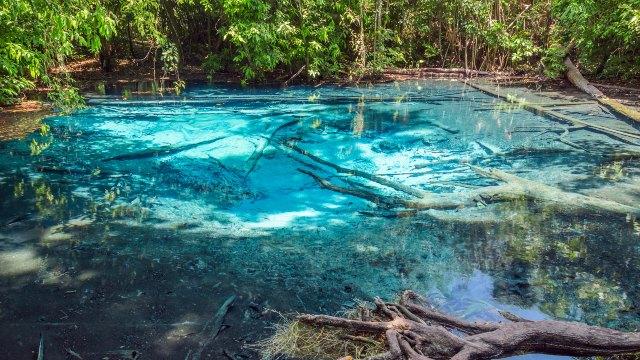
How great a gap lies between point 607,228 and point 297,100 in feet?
23.9

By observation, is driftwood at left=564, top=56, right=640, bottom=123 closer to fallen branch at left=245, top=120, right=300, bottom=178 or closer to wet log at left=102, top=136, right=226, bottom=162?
fallen branch at left=245, top=120, right=300, bottom=178

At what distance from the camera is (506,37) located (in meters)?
12.8

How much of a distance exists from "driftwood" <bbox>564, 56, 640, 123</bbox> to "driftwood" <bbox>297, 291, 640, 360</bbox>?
703 centimetres

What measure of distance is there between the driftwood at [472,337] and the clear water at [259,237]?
1.90 ft

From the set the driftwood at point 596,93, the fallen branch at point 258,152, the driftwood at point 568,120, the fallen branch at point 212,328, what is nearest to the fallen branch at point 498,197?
the fallen branch at point 258,152

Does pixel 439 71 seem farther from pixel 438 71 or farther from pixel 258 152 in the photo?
pixel 258 152

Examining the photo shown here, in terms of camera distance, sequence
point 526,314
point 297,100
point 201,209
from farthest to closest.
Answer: point 297,100 → point 201,209 → point 526,314

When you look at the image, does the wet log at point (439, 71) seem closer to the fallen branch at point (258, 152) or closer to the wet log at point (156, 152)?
the fallen branch at point (258, 152)

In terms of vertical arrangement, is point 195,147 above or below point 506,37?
below

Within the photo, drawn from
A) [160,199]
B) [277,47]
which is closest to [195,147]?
[160,199]

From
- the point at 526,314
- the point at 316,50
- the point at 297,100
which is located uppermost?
the point at 316,50

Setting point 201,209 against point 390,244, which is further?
point 201,209

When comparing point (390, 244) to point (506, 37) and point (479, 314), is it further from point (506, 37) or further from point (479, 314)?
point (506, 37)

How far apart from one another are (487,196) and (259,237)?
8.20 ft
